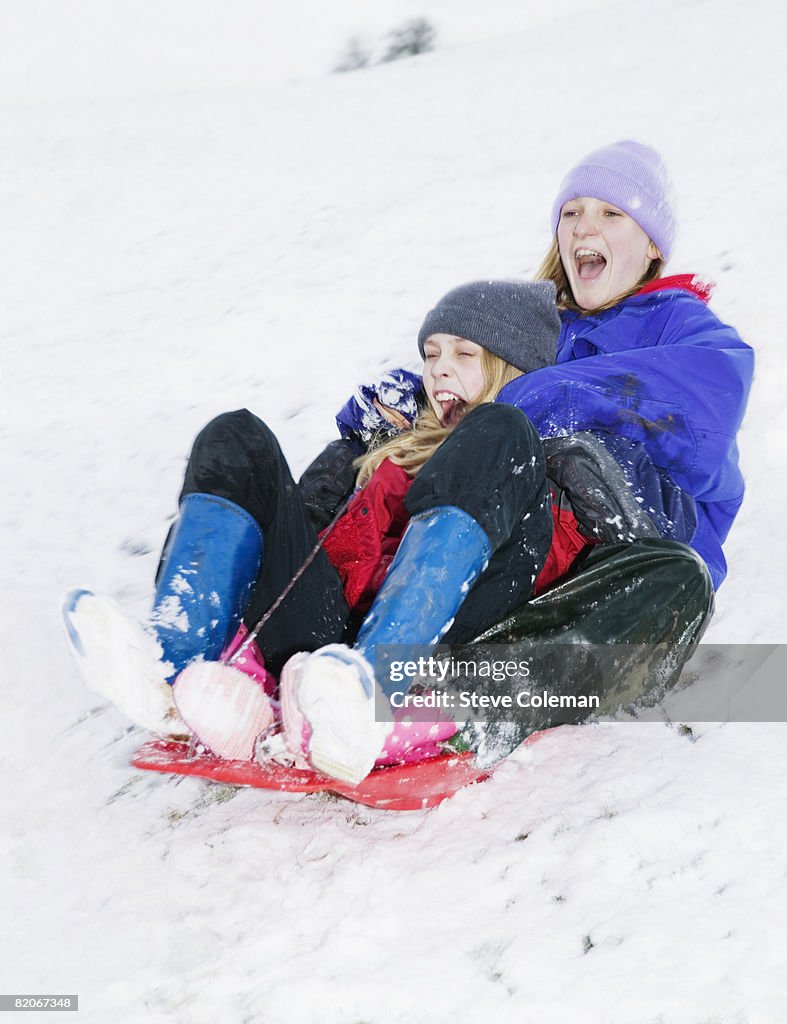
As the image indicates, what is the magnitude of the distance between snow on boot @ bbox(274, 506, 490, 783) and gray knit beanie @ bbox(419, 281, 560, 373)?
88cm

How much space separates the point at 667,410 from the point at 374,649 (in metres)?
1.06

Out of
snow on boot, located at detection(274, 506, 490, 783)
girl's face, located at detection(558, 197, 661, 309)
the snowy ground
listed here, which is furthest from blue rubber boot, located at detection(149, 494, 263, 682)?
girl's face, located at detection(558, 197, 661, 309)

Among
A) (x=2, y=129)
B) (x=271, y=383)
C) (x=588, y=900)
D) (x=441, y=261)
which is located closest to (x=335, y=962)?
(x=588, y=900)

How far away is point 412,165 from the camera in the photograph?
23.2ft

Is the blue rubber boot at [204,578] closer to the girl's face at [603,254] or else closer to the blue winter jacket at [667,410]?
the blue winter jacket at [667,410]

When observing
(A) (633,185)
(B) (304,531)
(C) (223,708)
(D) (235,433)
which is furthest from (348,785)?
(A) (633,185)

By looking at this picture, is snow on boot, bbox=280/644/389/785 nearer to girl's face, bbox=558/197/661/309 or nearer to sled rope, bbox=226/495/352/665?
sled rope, bbox=226/495/352/665

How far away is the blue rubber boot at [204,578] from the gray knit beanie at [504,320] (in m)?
0.90

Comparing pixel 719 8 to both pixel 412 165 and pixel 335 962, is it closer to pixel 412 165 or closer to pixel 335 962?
pixel 412 165

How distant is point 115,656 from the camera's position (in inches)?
57.1

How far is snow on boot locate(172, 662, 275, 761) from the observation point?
1439 mm

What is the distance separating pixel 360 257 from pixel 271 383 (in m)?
1.73

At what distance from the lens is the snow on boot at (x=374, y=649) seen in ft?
4.44

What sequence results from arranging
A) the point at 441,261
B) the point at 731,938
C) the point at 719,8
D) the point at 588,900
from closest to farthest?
the point at 731,938 < the point at 588,900 < the point at 441,261 < the point at 719,8
